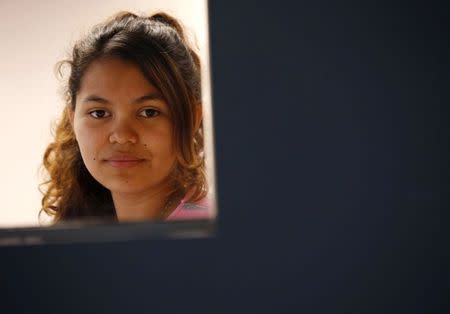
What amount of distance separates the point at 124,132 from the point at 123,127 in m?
0.02

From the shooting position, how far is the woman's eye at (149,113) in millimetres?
1427

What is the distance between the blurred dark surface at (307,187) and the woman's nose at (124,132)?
2.89 ft

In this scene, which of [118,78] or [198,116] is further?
[198,116]

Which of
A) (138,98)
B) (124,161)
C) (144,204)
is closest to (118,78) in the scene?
(138,98)

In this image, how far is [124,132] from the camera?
55.6 inches

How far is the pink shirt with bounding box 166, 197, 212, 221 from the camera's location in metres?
1.35

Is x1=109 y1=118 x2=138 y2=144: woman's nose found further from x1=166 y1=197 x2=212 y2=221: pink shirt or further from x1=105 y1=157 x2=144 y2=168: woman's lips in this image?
x1=166 y1=197 x2=212 y2=221: pink shirt

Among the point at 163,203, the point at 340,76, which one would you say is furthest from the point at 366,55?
the point at 163,203

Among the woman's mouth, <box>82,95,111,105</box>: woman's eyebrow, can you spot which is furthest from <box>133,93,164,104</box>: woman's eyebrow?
the woman's mouth

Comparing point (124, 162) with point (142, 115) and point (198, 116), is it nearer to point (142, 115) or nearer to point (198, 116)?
point (142, 115)

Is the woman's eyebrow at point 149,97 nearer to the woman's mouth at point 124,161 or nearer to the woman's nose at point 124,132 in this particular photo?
the woman's nose at point 124,132

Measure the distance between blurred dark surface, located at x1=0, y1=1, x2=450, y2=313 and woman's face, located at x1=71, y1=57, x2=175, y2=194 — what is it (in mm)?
893

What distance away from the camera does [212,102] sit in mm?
555

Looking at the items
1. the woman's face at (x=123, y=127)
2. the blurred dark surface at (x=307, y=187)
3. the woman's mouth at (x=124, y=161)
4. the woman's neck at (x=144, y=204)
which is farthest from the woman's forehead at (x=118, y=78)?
the blurred dark surface at (x=307, y=187)
